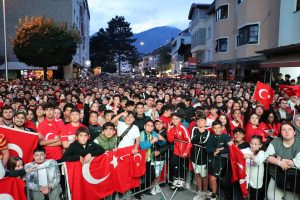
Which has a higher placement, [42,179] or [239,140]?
[239,140]

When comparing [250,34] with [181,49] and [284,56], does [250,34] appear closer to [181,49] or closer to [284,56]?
[284,56]

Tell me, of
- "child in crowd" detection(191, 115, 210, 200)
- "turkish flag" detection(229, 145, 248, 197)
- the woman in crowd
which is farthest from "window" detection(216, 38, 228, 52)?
the woman in crowd

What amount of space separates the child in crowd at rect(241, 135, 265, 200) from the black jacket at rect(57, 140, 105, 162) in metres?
2.61

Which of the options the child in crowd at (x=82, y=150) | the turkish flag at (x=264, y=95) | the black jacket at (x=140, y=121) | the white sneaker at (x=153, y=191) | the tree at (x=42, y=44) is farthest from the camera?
the tree at (x=42, y=44)

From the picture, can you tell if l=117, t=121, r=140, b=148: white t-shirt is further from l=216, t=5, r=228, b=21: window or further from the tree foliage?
the tree foliage

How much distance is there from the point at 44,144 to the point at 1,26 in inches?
1740

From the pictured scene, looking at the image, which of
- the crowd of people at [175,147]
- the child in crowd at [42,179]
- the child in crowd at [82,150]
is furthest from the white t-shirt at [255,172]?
the child in crowd at [42,179]

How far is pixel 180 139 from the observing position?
6309 millimetres

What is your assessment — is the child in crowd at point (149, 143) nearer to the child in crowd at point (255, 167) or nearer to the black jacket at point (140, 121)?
the black jacket at point (140, 121)

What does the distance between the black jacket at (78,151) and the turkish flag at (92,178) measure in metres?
0.12

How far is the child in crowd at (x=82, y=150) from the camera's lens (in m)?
5.02

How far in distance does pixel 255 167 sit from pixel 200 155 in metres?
1.21

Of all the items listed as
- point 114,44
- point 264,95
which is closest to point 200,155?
point 264,95

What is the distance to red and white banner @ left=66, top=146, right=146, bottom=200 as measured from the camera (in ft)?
16.2
